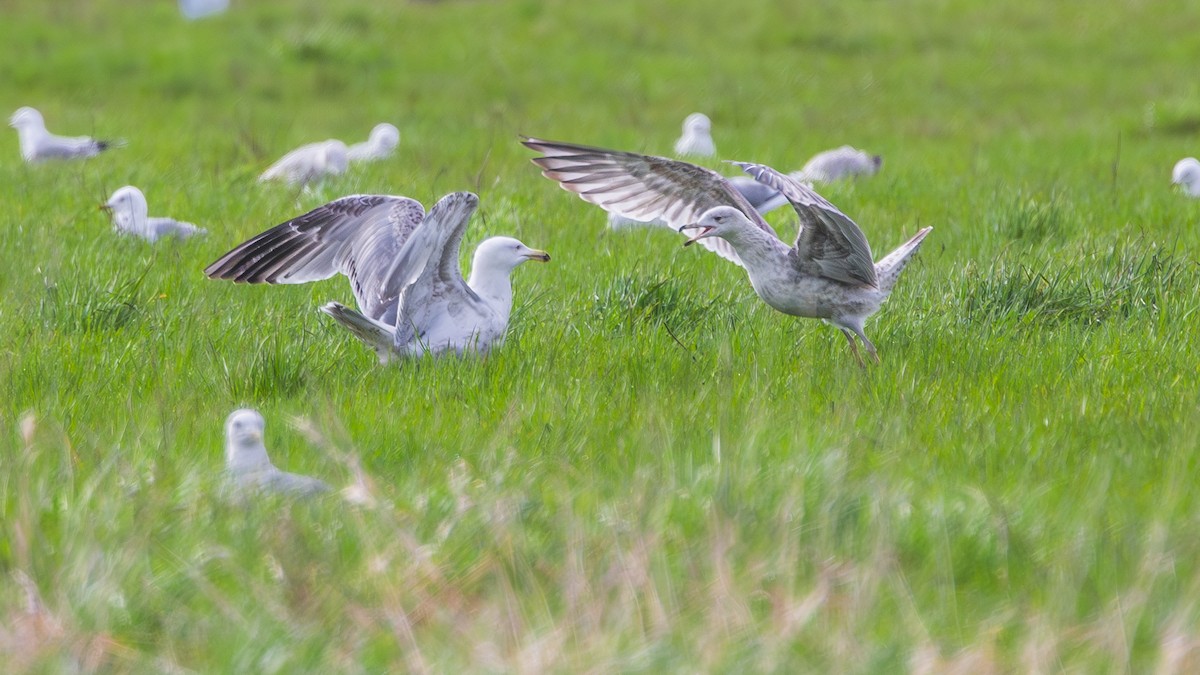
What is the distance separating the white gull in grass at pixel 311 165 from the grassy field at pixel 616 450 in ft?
0.88

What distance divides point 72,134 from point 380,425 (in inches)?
375

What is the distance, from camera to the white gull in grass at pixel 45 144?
34.9ft

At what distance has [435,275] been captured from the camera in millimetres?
5145

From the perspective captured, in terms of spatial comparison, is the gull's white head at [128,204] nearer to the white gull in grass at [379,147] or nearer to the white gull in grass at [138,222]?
the white gull in grass at [138,222]

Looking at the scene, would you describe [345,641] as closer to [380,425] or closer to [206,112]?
[380,425]

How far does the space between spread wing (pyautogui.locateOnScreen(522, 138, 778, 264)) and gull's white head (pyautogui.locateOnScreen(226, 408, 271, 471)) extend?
97.6 inches

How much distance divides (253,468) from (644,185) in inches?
110

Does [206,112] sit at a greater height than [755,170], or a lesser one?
lesser

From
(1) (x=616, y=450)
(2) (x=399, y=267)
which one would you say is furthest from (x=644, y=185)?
(1) (x=616, y=450)

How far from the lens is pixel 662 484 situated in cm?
341

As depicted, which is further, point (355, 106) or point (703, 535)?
point (355, 106)

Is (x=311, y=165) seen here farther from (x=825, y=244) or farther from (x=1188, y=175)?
(x=1188, y=175)

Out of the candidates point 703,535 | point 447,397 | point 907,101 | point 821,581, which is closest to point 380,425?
→ point 447,397

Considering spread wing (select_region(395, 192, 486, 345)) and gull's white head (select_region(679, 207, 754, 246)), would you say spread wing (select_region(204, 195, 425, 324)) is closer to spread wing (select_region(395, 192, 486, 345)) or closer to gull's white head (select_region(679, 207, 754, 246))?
spread wing (select_region(395, 192, 486, 345))
